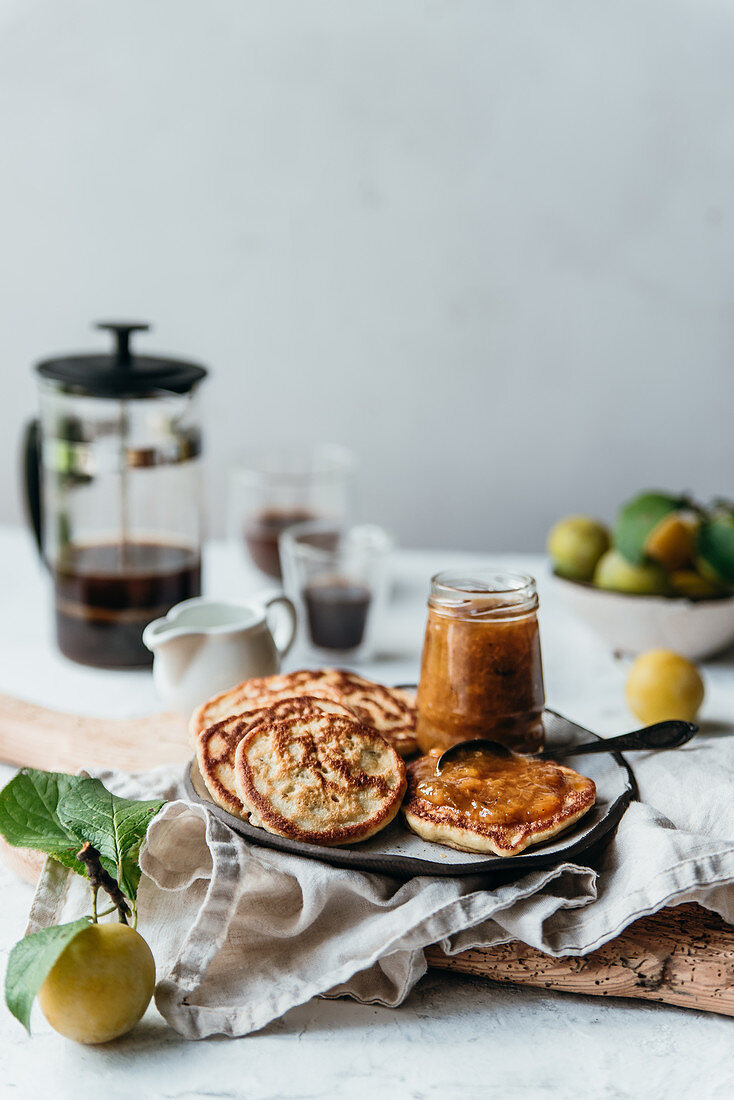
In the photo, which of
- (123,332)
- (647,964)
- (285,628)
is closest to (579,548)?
(285,628)

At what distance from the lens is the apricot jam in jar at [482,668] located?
984 mm

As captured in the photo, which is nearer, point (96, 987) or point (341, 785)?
point (96, 987)

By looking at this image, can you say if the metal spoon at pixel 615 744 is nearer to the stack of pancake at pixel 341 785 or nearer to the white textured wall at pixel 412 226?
the stack of pancake at pixel 341 785

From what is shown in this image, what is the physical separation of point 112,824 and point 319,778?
170mm

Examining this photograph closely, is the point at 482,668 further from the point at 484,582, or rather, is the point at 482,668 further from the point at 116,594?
the point at 116,594

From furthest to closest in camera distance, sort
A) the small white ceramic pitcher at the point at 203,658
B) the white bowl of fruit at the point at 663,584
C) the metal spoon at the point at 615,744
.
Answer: the white bowl of fruit at the point at 663,584, the small white ceramic pitcher at the point at 203,658, the metal spoon at the point at 615,744

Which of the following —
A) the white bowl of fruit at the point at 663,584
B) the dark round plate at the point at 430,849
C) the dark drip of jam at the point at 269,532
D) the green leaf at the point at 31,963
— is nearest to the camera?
the green leaf at the point at 31,963

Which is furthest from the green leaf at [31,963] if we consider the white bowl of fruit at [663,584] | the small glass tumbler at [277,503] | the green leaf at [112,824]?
the small glass tumbler at [277,503]

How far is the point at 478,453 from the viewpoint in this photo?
2.37 meters

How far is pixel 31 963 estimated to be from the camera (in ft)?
2.31

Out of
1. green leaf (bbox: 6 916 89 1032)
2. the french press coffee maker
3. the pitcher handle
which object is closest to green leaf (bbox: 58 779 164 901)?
green leaf (bbox: 6 916 89 1032)

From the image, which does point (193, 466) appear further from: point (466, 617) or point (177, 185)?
point (177, 185)

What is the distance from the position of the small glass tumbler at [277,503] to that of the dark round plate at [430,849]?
850 mm

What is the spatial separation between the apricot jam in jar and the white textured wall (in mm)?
1376
